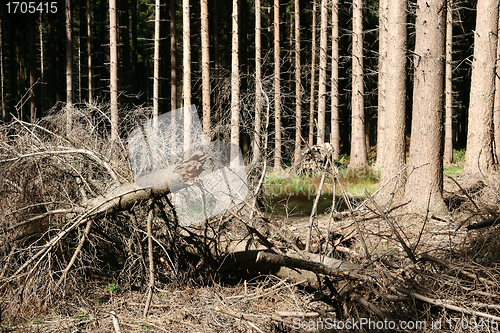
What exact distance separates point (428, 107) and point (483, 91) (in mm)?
4361

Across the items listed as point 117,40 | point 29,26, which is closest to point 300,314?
point 117,40

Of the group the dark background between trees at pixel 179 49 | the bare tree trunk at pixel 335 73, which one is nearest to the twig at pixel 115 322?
the dark background between trees at pixel 179 49

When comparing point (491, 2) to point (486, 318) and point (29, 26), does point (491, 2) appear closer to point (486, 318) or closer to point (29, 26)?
point (486, 318)

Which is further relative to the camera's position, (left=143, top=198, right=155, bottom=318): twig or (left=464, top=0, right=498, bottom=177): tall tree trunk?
(left=464, top=0, right=498, bottom=177): tall tree trunk

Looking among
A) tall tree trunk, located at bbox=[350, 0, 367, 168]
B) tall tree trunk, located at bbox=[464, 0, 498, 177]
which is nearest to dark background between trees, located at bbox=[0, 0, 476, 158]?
tall tree trunk, located at bbox=[350, 0, 367, 168]

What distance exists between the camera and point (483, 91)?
10.5 metres

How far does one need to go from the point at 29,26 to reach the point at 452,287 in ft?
71.3

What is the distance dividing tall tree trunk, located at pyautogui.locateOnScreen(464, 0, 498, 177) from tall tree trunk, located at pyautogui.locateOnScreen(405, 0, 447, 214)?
3.75m

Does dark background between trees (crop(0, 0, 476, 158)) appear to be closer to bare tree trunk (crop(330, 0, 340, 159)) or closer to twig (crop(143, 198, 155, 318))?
bare tree trunk (crop(330, 0, 340, 159))

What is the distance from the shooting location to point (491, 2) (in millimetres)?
10125

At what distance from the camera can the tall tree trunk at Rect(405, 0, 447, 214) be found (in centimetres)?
725

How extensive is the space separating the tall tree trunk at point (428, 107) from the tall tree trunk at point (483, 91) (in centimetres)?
375

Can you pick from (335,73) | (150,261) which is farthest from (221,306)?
(335,73)

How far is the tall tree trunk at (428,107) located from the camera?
23.8ft
